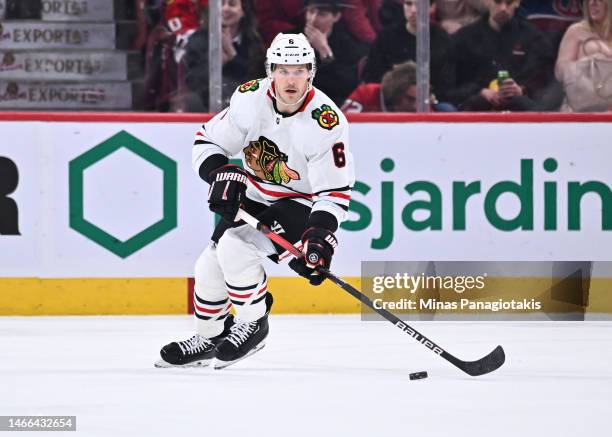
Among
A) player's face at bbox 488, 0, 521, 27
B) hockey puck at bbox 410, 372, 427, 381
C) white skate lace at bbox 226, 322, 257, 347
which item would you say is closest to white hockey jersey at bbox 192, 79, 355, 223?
white skate lace at bbox 226, 322, 257, 347

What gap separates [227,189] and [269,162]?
0.80 feet

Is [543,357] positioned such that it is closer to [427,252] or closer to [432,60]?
[427,252]

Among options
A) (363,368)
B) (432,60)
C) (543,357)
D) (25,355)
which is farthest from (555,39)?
(25,355)

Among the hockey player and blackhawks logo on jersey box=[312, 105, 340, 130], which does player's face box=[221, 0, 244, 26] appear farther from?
blackhawks logo on jersey box=[312, 105, 340, 130]

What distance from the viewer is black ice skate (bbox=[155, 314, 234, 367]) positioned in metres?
4.76

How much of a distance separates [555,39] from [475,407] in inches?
121

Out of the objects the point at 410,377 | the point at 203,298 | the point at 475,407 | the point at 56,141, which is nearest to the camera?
the point at 475,407

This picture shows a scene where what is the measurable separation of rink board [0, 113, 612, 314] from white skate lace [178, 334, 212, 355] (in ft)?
5.23

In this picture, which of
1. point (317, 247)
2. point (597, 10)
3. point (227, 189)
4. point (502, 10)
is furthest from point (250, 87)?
point (597, 10)

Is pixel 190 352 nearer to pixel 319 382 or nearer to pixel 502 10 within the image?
pixel 319 382

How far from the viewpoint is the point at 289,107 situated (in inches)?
181

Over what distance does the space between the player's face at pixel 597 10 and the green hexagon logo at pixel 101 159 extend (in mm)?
2104

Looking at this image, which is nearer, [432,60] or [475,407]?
[475,407]

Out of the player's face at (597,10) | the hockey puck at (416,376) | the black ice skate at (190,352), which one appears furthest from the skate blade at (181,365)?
the player's face at (597,10)
